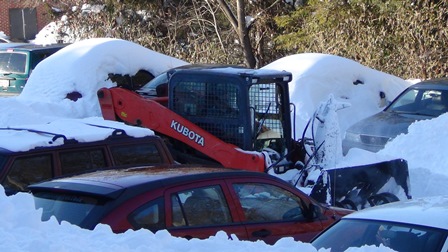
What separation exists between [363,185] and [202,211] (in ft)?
13.4

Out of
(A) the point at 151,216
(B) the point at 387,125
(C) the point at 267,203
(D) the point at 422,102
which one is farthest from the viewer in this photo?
(D) the point at 422,102

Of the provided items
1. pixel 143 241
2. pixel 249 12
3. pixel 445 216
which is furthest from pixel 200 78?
pixel 249 12

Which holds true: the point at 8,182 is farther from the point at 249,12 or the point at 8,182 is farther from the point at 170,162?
the point at 249,12

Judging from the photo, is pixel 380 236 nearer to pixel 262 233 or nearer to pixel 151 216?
pixel 262 233

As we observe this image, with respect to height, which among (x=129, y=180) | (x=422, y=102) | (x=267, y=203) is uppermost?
(x=129, y=180)

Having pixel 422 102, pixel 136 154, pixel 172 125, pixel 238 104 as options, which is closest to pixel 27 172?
pixel 136 154

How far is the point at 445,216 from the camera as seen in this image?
5703 mm

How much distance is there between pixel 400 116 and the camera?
14359 millimetres

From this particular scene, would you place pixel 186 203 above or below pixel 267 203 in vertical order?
above

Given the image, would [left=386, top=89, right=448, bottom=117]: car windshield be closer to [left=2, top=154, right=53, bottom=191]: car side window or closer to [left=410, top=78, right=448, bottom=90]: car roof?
[left=410, top=78, right=448, bottom=90]: car roof

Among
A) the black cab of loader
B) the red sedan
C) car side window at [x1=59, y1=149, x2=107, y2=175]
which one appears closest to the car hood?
the black cab of loader

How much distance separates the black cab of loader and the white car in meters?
4.94

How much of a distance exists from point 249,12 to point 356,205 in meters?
16.1

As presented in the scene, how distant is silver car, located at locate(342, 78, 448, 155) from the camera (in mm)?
13711
